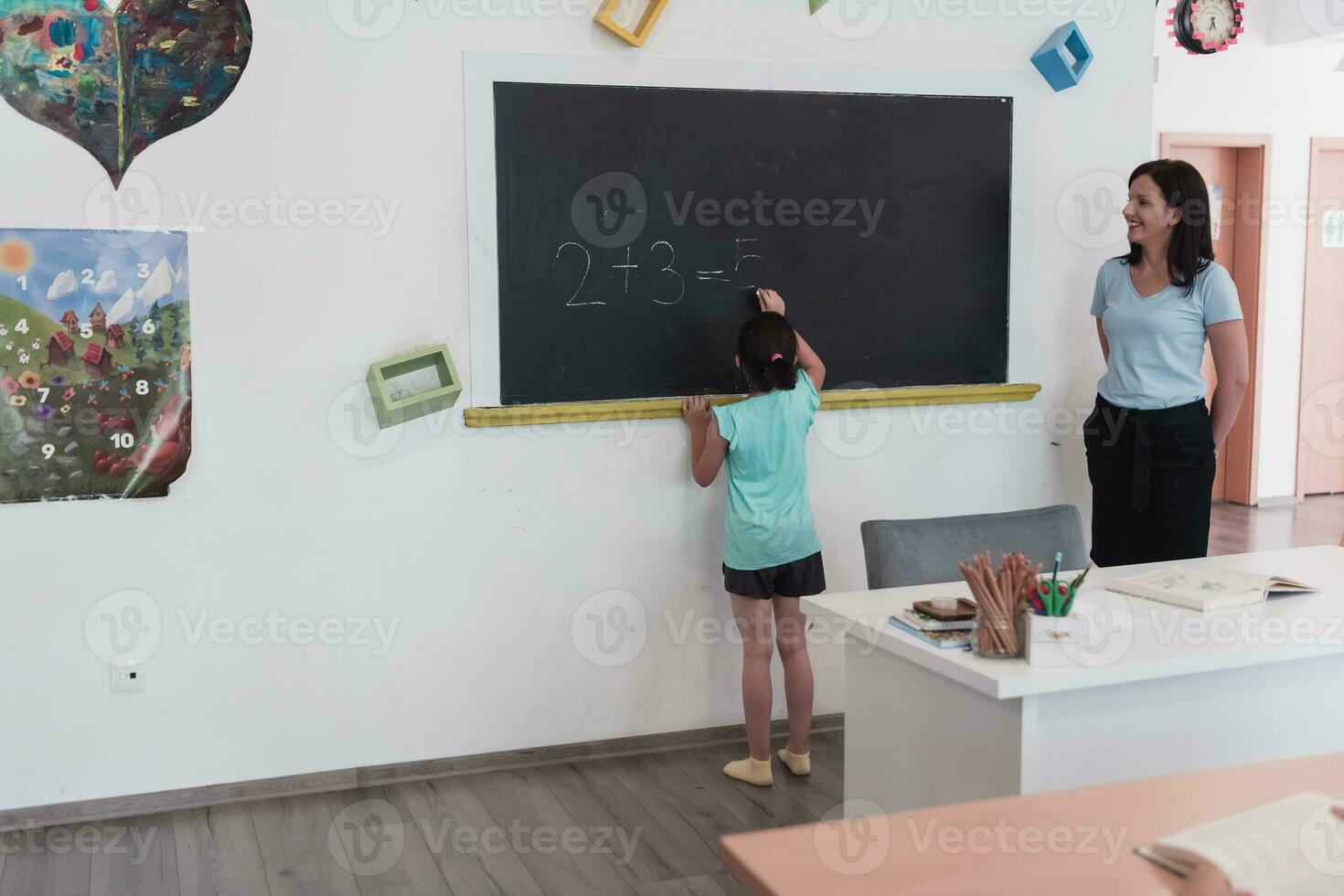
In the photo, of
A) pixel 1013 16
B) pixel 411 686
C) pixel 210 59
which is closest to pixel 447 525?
pixel 411 686

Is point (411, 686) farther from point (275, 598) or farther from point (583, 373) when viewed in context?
point (583, 373)

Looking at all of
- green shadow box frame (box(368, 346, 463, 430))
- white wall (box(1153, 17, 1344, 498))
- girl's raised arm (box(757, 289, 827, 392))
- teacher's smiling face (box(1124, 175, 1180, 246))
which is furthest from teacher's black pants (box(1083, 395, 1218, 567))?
white wall (box(1153, 17, 1344, 498))

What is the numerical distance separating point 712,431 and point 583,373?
0.42 meters

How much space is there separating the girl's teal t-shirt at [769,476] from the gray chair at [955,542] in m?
0.53

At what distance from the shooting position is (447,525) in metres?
3.40

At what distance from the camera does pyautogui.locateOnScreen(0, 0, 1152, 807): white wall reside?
3131 millimetres

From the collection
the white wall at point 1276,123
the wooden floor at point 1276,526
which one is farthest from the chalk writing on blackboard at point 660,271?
the white wall at point 1276,123

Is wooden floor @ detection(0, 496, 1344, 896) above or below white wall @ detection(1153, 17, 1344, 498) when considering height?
below

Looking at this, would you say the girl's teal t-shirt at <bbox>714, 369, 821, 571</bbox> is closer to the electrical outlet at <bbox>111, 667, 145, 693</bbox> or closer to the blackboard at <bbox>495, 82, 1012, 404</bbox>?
the blackboard at <bbox>495, 82, 1012, 404</bbox>

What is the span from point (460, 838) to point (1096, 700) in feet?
5.39

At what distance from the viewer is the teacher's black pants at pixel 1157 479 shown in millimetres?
3432

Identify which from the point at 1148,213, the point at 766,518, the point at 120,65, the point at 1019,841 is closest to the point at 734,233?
the point at 766,518

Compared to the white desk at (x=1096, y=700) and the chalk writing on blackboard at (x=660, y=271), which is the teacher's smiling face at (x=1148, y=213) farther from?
the white desk at (x=1096, y=700)

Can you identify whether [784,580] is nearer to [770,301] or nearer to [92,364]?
[770,301]
